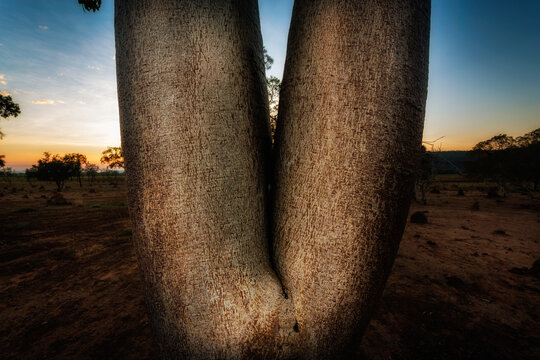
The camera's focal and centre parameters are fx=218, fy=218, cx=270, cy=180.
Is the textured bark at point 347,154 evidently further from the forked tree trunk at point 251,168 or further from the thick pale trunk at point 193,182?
the thick pale trunk at point 193,182

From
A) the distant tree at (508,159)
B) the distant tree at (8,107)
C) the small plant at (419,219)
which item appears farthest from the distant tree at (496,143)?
the distant tree at (8,107)

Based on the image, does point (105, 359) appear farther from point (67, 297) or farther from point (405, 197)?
point (405, 197)

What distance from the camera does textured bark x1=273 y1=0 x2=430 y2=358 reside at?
85 centimetres

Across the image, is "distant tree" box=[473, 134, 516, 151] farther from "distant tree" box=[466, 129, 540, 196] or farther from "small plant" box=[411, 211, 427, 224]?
"small plant" box=[411, 211, 427, 224]

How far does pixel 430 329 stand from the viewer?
3.04 m

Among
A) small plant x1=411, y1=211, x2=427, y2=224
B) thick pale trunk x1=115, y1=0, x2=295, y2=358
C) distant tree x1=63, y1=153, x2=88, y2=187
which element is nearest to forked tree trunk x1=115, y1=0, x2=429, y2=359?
thick pale trunk x1=115, y1=0, x2=295, y2=358

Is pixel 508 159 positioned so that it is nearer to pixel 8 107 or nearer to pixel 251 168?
pixel 251 168

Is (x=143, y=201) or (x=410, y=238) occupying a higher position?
(x=143, y=201)

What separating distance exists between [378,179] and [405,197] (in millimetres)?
171

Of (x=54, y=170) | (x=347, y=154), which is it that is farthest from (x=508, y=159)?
(x=54, y=170)

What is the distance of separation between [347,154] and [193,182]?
62 centimetres

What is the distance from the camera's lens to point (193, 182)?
2.84 ft

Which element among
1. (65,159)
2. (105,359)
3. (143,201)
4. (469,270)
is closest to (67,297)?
(105,359)

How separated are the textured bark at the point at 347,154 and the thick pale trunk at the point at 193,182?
0.65ft
